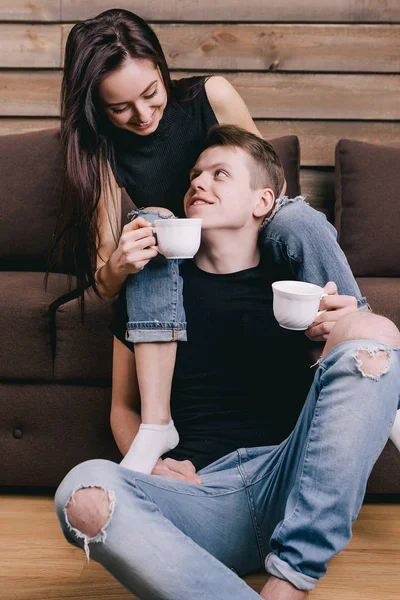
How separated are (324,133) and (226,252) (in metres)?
1.35

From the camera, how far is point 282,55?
2529mm

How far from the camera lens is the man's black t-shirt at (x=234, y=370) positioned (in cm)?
133

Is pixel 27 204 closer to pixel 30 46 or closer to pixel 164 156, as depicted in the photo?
pixel 164 156

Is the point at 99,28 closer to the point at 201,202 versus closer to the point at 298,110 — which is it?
the point at 201,202

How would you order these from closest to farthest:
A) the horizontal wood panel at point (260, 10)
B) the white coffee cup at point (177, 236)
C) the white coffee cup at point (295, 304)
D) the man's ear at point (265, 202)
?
1. the white coffee cup at point (295, 304)
2. the white coffee cup at point (177, 236)
3. the man's ear at point (265, 202)
4. the horizontal wood panel at point (260, 10)

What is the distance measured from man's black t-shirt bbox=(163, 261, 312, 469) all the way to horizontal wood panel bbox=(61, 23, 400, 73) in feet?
4.63

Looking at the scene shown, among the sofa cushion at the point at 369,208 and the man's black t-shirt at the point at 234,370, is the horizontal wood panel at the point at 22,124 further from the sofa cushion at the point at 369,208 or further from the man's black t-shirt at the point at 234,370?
the man's black t-shirt at the point at 234,370

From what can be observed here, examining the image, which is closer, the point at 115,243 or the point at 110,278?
the point at 110,278

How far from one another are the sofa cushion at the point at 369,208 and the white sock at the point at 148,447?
1064 millimetres

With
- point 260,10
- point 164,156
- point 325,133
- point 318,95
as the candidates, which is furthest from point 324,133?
point 164,156

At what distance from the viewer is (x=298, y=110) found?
101 inches

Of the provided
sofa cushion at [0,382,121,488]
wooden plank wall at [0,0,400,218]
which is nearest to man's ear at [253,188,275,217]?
sofa cushion at [0,382,121,488]

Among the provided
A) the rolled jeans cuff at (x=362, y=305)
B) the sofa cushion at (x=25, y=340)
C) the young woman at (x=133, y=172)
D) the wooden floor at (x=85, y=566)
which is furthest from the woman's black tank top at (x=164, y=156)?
the wooden floor at (x=85, y=566)

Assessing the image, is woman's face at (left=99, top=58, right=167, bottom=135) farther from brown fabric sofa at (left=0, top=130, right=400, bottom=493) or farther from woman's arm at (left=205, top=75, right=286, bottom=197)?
brown fabric sofa at (left=0, top=130, right=400, bottom=493)
